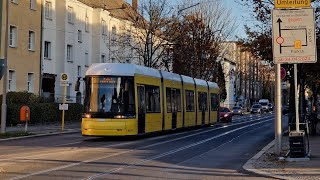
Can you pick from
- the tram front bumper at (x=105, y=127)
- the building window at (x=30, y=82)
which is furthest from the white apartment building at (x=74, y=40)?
the tram front bumper at (x=105, y=127)

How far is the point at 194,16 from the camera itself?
5194cm

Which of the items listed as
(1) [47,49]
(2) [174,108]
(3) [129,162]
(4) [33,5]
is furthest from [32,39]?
(3) [129,162]

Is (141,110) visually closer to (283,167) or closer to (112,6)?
(283,167)

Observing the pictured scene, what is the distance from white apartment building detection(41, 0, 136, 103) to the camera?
4484cm

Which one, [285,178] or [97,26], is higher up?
[97,26]

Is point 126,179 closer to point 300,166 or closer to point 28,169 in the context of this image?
point 28,169

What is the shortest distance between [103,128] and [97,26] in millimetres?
33232

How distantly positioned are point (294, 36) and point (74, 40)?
119 ft

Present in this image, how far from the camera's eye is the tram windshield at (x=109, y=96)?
2198cm

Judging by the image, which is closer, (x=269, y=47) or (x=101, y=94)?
(x=101, y=94)

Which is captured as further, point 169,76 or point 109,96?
point 169,76

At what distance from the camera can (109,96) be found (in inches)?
870

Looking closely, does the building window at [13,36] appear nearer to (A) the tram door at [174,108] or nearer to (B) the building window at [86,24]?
(B) the building window at [86,24]

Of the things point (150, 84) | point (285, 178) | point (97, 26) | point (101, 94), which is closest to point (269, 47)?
point (150, 84)
